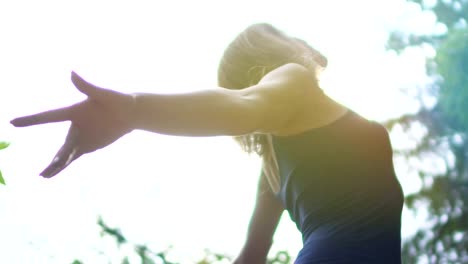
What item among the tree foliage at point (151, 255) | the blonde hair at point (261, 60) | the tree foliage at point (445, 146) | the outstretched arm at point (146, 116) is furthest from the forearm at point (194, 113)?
the tree foliage at point (445, 146)

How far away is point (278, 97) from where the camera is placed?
2.24 feet

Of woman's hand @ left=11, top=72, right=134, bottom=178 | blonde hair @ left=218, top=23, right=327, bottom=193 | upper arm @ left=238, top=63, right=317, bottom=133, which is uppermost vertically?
blonde hair @ left=218, top=23, right=327, bottom=193

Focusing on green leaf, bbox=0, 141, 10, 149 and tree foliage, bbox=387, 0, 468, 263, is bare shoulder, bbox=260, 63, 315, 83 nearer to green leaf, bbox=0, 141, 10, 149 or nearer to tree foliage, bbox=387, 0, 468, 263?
green leaf, bbox=0, 141, 10, 149

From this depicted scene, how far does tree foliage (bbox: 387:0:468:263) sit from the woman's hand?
9.67 ft

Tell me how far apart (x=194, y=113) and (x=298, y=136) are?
22 centimetres

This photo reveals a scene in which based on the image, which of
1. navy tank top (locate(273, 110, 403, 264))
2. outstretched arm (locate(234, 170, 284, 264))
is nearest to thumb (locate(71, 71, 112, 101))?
navy tank top (locate(273, 110, 403, 264))

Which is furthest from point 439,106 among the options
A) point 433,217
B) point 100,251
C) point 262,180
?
point 262,180

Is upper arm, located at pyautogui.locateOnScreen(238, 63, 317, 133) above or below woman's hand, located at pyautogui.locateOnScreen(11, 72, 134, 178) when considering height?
above

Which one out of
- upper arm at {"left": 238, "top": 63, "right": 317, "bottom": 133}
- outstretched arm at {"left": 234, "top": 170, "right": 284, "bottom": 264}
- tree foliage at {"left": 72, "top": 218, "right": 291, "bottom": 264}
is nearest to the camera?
upper arm at {"left": 238, "top": 63, "right": 317, "bottom": 133}

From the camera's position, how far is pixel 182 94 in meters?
0.58

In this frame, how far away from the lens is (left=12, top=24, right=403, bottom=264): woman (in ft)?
1.79

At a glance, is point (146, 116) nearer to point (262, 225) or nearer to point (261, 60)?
point (261, 60)

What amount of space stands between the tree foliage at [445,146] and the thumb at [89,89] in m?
2.97

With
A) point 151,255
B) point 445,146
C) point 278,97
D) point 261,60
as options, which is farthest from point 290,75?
point 445,146
